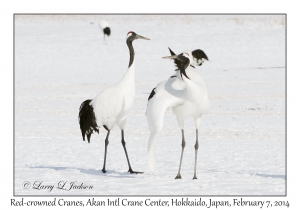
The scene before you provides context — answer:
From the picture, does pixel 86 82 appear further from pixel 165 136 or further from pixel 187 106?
pixel 187 106

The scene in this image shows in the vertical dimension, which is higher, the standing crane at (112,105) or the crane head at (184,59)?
the crane head at (184,59)

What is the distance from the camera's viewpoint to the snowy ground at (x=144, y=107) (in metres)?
7.11

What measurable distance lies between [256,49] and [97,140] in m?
15.4

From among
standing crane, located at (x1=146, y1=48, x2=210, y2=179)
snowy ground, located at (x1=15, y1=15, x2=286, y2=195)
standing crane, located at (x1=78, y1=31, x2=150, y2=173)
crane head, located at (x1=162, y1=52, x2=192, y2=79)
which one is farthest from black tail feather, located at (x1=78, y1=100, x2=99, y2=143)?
crane head, located at (x1=162, y1=52, x2=192, y2=79)

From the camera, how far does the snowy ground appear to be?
7.11 meters

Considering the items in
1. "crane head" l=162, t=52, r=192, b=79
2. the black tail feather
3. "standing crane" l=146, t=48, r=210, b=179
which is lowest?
the black tail feather

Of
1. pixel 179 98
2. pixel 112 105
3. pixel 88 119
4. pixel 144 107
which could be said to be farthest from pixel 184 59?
pixel 144 107

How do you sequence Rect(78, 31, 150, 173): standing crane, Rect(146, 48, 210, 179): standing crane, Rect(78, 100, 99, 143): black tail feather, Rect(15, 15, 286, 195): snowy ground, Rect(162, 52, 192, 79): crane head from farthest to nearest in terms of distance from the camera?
Rect(78, 100, 99, 143): black tail feather
Rect(78, 31, 150, 173): standing crane
Rect(15, 15, 286, 195): snowy ground
Rect(162, 52, 192, 79): crane head
Rect(146, 48, 210, 179): standing crane

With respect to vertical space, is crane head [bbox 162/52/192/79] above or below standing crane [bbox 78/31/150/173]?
above

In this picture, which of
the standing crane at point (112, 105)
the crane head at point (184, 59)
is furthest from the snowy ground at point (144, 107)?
the crane head at point (184, 59)

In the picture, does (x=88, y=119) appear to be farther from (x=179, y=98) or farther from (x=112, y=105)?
(x=179, y=98)

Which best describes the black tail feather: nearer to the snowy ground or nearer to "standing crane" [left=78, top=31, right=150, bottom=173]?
"standing crane" [left=78, top=31, right=150, bottom=173]

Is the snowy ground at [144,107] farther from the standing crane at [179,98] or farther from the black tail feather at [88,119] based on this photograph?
the standing crane at [179,98]

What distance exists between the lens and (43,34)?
2938cm
